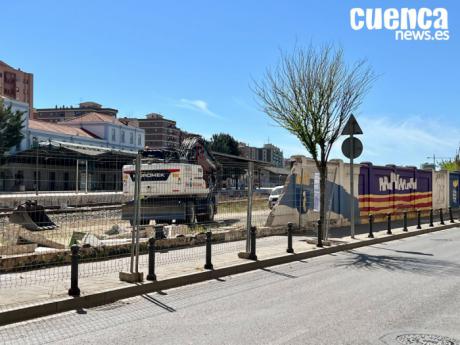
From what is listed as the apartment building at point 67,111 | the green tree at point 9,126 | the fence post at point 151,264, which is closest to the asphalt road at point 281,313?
the fence post at point 151,264

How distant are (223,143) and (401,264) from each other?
90408mm

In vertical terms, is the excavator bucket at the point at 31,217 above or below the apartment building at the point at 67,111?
below

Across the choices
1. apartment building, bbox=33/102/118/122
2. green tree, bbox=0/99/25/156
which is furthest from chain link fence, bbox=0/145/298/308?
apartment building, bbox=33/102/118/122

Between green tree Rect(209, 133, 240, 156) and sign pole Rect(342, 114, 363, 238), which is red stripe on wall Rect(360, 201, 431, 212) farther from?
green tree Rect(209, 133, 240, 156)

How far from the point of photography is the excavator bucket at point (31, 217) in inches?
452

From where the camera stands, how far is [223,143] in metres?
101

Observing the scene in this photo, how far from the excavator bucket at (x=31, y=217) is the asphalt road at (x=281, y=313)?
485cm

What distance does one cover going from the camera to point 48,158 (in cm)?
854

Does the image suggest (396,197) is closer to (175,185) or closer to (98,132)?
(175,185)

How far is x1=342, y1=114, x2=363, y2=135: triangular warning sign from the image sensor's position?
571 inches

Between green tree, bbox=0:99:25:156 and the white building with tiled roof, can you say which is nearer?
green tree, bbox=0:99:25:156

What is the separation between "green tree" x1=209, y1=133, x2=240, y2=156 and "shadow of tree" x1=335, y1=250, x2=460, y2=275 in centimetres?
8817

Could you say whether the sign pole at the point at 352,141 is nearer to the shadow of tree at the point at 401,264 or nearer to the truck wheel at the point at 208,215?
the shadow of tree at the point at 401,264

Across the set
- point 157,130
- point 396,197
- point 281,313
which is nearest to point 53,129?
point 396,197
